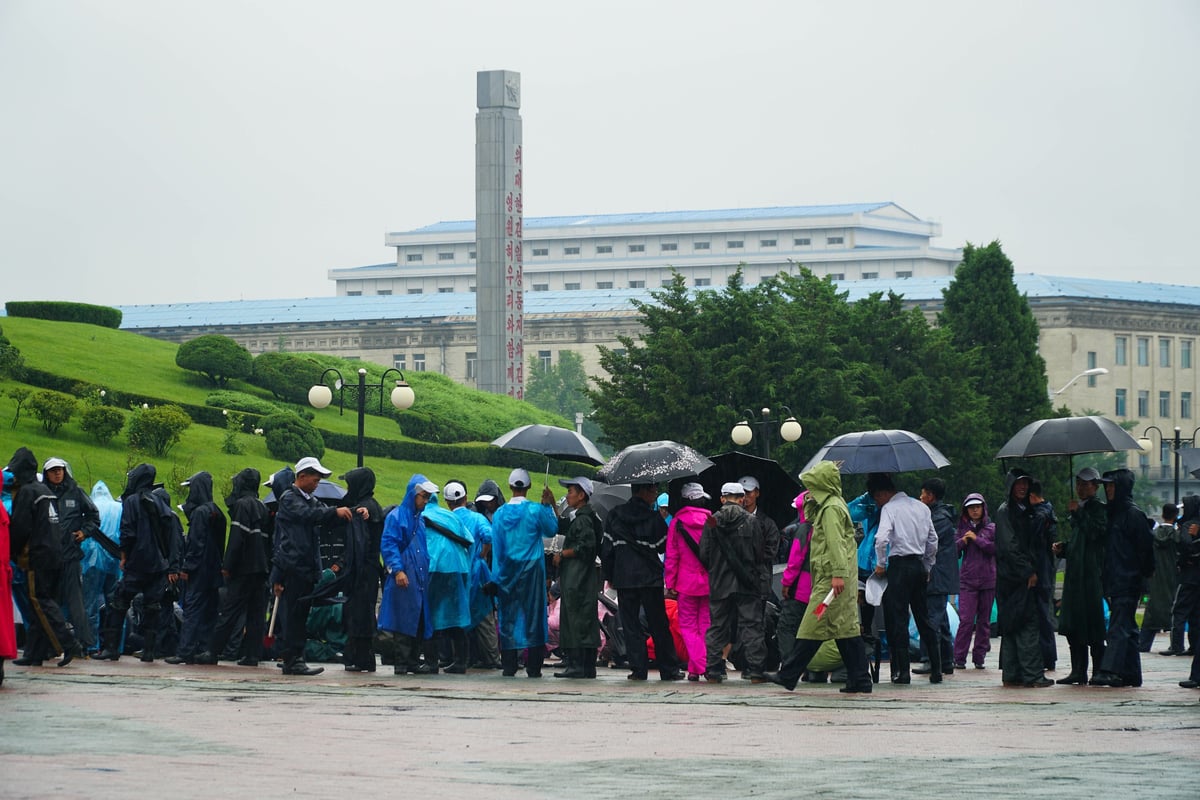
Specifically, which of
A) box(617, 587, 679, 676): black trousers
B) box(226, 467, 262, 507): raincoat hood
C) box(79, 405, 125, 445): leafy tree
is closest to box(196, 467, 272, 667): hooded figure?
box(226, 467, 262, 507): raincoat hood

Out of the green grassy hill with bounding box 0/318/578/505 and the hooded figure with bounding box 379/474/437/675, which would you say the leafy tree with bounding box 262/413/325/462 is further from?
the hooded figure with bounding box 379/474/437/675

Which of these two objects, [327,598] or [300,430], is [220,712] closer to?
[327,598]

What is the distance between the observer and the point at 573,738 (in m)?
11.6

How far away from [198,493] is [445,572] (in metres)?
2.46

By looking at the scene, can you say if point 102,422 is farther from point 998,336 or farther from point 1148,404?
point 1148,404

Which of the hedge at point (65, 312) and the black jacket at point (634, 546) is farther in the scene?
the hedge at point (65, 312)

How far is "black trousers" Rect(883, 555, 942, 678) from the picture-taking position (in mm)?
15758

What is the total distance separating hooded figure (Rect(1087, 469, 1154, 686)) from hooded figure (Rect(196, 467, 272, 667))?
7074 mm

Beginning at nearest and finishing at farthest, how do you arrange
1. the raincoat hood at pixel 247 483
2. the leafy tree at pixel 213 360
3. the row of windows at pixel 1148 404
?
the raincoat hood at pixel 247 483 → the leafy tree at pixel 213 360 → the row of windows at pixel 1148 404

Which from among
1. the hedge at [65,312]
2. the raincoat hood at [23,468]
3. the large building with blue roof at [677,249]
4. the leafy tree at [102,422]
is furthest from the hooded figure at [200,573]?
the large building with blue roof at [677,249]

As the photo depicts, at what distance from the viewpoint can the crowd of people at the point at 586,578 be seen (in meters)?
15.6

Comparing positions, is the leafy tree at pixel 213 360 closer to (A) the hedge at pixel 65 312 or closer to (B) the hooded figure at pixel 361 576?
(A) the hedge at pixel 65 312

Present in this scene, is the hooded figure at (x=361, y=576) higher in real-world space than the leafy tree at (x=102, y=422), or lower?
lower

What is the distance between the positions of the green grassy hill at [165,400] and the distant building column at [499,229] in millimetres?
7418
